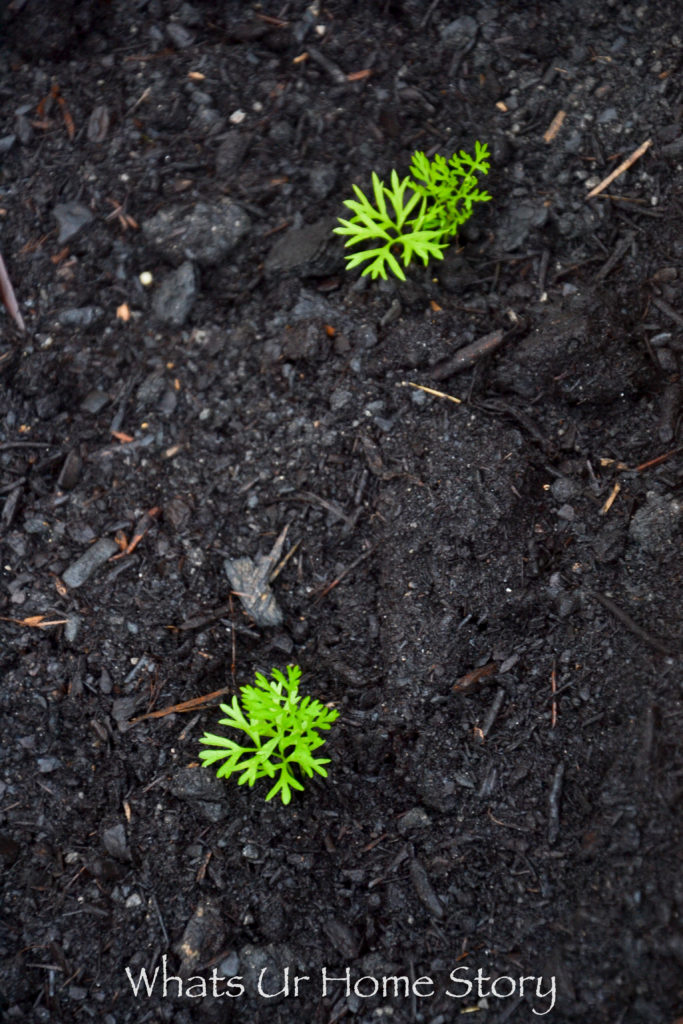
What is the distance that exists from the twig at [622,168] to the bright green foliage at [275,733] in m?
2.27

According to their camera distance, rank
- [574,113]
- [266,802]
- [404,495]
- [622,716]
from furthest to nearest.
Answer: [574,113] → [404,495] → [266,802] → [622,716]

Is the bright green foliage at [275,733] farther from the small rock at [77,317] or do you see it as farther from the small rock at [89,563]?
the small rock at [77,317]

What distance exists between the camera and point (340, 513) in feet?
9.78

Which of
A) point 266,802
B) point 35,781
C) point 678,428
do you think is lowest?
point 266,802

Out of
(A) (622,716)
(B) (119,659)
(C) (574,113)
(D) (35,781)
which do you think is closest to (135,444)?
(B) (119,659)

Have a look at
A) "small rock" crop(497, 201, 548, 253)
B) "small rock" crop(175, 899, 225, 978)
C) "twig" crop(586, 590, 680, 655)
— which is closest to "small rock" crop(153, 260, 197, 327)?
"small rock" crop(497, 201, 548, 253)

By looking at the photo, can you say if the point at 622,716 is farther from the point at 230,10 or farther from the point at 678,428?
the point at 230,10

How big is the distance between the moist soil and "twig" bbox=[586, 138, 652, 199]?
0.06 ft

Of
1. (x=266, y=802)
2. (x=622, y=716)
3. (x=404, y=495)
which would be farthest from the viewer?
(x=404, y=495)

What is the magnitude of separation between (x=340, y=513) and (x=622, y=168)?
1.83 m

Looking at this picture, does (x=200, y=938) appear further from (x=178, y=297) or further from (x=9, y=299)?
(x=9, y=299)

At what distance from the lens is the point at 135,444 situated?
311cm

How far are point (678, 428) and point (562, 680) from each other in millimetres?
1026

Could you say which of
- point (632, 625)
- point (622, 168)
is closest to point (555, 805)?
point (632, 625)
